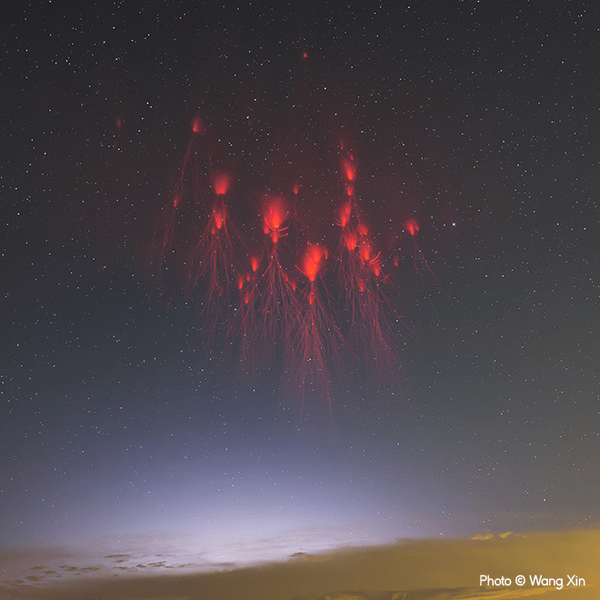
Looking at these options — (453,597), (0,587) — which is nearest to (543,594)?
(453,597)

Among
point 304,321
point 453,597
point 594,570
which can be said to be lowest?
point 453,597

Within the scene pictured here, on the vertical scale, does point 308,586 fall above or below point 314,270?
below

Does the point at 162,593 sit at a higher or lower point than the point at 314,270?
lower

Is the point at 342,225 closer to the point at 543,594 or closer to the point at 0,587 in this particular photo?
the point at 543,594

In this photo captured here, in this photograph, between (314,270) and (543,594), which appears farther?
(543,594)

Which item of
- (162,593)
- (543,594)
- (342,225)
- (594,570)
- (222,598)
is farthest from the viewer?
(222,598)

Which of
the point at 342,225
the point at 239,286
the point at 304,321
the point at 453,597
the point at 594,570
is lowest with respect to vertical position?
the point at 453,597

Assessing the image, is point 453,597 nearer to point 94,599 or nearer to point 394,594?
point 394,594

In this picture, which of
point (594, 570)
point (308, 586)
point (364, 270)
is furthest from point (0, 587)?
point (594, 570)

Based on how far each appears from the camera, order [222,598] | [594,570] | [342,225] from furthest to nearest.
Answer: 1. [222,598]
2. [594,570]
3. [342,225]
